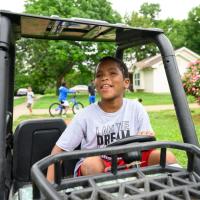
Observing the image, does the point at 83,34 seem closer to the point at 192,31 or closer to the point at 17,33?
the point at 17,33

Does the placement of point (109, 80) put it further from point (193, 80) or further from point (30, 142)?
point (193, 80)

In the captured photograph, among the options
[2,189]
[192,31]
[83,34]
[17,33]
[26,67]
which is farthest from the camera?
[192,31]

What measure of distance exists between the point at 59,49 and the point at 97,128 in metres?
25.2

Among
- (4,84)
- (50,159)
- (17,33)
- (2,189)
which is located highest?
(17,33)

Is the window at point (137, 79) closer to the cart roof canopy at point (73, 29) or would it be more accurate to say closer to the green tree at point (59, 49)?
the green tree at point (59, 49)

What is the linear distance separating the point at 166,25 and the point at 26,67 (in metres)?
27.5

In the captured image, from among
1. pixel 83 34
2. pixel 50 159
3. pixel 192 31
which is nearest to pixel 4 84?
pixel 50 159

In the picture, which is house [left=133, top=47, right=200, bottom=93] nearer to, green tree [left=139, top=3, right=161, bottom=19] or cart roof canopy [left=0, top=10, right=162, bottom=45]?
green tree [left=139, top=3, right=161, bottom=19]

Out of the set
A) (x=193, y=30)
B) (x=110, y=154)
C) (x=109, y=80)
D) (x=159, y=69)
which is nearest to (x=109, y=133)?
(x=109, y=80)

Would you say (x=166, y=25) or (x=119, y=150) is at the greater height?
(x=166, y=25)

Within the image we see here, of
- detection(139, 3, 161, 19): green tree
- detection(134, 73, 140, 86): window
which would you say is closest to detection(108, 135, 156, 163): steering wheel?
detection(134, 73, 140, 86): window

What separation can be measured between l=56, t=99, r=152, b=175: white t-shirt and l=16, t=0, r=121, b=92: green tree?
20393 millimetres

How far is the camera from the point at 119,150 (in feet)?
5.32

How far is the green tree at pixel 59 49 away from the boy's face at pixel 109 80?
66.9 ft
